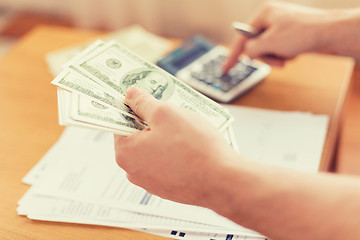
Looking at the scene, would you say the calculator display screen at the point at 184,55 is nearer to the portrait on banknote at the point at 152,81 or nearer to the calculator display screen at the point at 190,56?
the calculator display screen at the point at 190,56

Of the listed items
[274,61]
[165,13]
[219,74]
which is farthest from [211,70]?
[165,13]

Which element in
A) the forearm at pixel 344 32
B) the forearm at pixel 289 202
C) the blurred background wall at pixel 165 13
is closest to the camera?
the forearm at pixel 289 202

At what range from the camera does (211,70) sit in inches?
35.5

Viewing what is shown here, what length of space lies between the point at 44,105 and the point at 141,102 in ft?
1.28

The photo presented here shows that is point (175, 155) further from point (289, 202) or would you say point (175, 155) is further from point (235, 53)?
point (235, 53)

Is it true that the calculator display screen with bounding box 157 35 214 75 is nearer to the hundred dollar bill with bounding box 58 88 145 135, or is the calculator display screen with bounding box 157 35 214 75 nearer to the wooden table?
the wooden table

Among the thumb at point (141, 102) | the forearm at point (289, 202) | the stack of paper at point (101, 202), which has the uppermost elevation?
the thumb at point (141, 102)

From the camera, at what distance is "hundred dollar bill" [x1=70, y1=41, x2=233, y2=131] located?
2.07 feet

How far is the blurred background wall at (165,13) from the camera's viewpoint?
1.38 m

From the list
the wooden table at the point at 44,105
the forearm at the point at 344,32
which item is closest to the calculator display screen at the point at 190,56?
the wooden table at the point at 44,105

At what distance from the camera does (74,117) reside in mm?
505

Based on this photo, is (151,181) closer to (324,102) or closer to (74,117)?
(74,117)

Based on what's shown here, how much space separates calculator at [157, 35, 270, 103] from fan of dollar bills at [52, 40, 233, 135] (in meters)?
0.19

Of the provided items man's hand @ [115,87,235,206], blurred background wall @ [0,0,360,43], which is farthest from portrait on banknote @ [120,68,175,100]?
blurred background wall @ [0,0,360,43]
